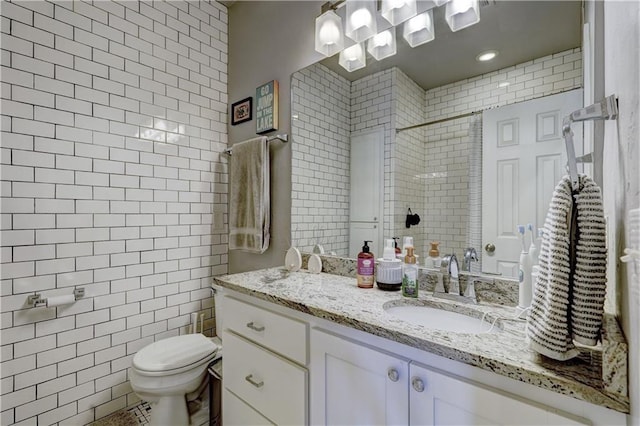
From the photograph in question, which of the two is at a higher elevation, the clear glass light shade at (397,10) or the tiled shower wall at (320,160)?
the clear glass light shade at (397,10)

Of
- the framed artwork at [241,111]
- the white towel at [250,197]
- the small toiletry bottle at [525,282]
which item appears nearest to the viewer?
the small toiletry bottle at [525,282]

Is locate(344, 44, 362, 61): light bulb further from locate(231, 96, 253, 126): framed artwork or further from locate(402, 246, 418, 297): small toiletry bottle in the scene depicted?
locate(402, 246, 418, 297): small toiletry bottle

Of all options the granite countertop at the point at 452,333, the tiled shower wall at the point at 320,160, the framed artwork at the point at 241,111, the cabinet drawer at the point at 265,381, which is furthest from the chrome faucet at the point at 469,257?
the framed artwork at the point at 241,111

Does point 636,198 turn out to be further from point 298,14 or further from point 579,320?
point 298,14

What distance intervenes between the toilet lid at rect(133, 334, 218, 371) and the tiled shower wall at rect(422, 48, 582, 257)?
1334 millimetres

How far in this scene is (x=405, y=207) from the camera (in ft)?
4.28

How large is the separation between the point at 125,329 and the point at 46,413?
47cm

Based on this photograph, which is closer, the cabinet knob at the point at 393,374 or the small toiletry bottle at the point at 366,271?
the cabinet knob at the point at 393,374

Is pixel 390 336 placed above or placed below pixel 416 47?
below

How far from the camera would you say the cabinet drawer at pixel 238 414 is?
3.85 feet

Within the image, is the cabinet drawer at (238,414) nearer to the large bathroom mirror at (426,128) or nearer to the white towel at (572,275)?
the large bathroom mirror at (426,128)

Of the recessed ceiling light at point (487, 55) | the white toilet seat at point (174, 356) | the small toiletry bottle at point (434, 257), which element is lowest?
the white toilet seat at point (174, 356)

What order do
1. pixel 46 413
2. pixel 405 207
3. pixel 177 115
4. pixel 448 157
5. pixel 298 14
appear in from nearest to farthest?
pixel 448 157 → pixel 405 207 → pixel 46 413 → pixel 298 14 → pixel 177 115

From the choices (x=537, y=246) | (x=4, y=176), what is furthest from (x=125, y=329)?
(x=537, y=246)
